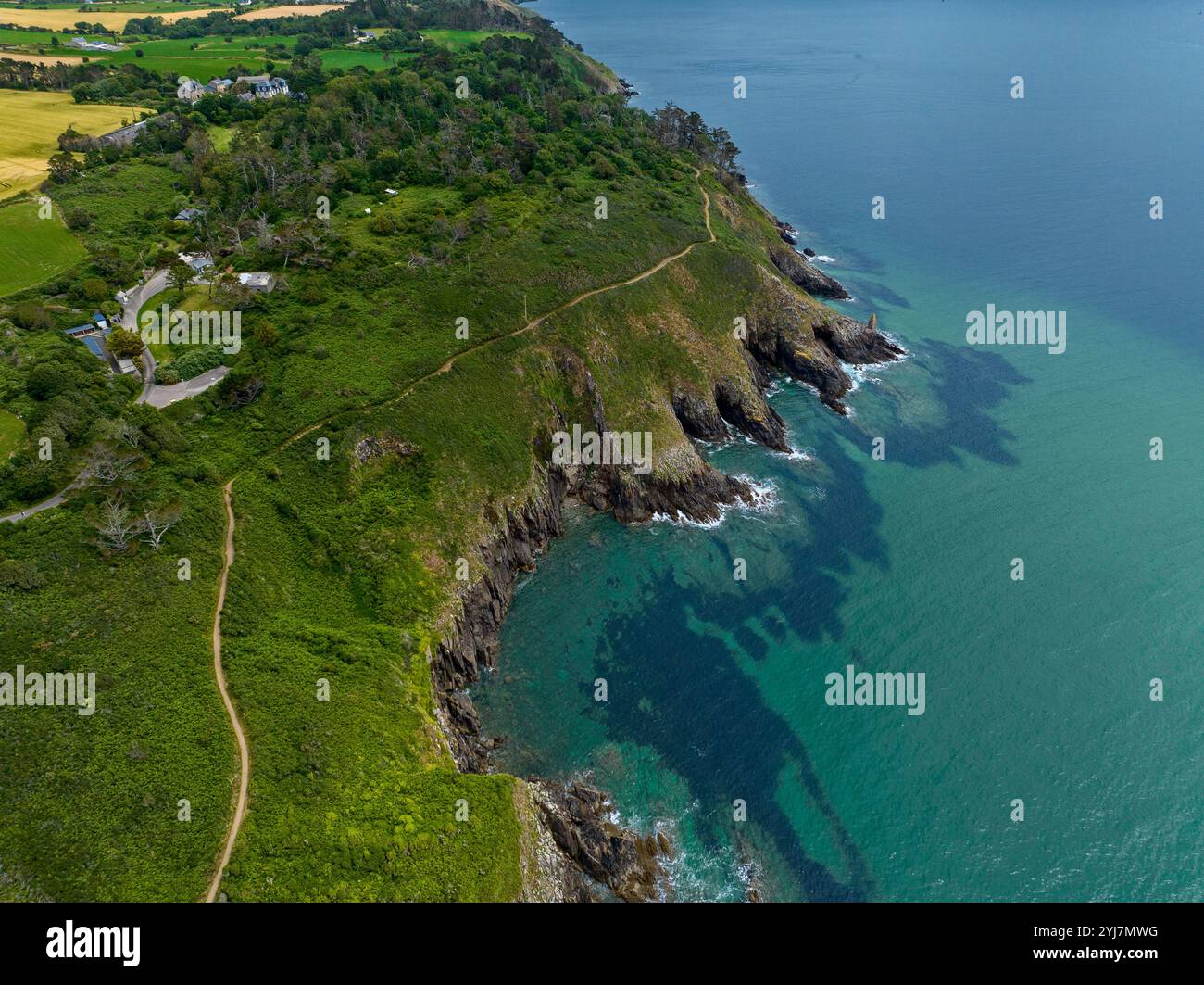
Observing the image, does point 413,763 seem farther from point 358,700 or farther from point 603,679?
point 603,679

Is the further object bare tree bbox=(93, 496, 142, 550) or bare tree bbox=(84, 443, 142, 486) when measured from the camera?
bare tree bbox=(84, 443, 142, 486)

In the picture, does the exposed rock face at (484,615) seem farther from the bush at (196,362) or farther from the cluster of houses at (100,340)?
the cluster of houses at (100,340)

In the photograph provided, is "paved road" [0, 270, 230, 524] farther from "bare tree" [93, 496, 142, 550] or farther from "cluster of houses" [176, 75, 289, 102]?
"cluster of houses" [176, 75, 289, 102]

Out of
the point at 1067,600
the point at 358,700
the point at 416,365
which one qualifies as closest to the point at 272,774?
the point at 358,700

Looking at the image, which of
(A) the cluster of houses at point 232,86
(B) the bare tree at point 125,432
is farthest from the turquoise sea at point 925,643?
(A) the cluster of houses at point 232,86

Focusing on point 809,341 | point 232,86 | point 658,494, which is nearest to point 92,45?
point 232,86

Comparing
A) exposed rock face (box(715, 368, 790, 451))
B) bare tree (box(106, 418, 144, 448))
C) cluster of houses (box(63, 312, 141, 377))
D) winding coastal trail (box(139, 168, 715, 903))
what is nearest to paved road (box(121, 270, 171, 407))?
cluster of houses (box(63, 312, 141, 377))

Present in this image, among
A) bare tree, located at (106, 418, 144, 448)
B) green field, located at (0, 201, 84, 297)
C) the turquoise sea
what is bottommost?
the turquoise sea
